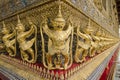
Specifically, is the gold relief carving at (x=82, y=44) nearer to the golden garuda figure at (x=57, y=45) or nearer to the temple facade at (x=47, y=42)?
the temple facade at (x=47, y=42)

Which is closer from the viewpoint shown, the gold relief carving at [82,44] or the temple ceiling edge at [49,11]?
the temple ceiling edge at [49,11]

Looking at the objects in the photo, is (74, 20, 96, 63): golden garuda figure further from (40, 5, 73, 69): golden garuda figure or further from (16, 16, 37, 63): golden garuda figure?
(16, 16, 37, 63): golden garuda figure

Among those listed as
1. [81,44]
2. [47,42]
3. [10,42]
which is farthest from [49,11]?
[10,42]

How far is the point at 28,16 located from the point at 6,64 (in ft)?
1.17

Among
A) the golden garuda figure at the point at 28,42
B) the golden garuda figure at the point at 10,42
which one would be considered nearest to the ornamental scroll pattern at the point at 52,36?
the golden garuda figure at the point at 28,42

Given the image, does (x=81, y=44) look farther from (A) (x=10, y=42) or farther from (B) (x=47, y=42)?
(A) (x=10, y=42)

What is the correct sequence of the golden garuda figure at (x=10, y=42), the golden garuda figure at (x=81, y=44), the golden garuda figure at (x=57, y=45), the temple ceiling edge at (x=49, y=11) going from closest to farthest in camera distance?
the golden garuda figure at (x=57, y=45) < the temple ceiling edge at (x=49, y=11) < the golden garuda figure at (x=81, y=44) < the golden garuda figure at (x=10, y=42)

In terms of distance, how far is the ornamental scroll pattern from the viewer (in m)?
0.86

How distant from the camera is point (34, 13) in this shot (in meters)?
1.10

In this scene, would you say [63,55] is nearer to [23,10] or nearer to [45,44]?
[45,44]

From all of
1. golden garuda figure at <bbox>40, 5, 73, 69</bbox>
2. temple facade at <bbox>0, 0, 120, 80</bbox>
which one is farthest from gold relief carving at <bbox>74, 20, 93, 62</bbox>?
golden garuda figure at <bbox>40, 5, 73, 69</bbox>

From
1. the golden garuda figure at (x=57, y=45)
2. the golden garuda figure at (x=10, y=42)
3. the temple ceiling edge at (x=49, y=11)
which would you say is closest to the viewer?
the golden garuda figure at (x=57, y=45)

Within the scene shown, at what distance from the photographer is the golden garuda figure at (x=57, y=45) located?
0.84 metres

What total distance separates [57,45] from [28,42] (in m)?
0.23
